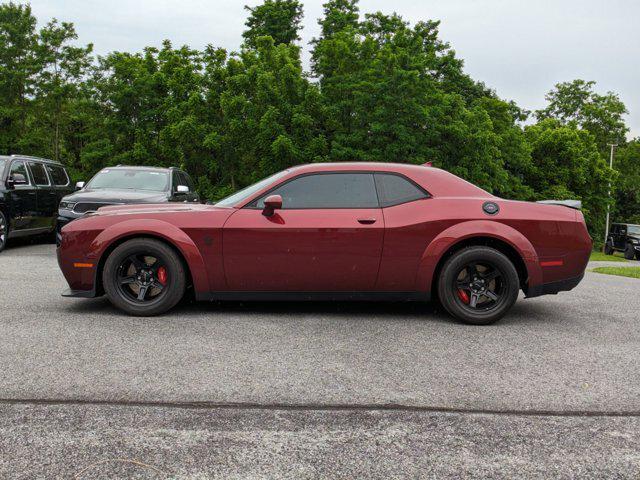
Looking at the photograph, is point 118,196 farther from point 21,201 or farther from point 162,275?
point 162,275

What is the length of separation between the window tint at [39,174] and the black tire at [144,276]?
8.30 m

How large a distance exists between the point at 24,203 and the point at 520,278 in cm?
1014

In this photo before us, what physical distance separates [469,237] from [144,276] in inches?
119

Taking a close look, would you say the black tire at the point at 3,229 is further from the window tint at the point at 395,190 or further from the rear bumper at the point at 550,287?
the rear bumper at the point at 550,287

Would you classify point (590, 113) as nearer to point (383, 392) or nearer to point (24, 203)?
point (24, 203)

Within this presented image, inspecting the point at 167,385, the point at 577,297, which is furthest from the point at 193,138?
the point at 167,385

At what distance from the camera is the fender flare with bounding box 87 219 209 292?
521 cm

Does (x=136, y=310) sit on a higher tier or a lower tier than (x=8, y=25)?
lower

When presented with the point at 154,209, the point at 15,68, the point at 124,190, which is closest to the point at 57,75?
the point at 15,68

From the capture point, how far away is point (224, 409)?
308 centimetres

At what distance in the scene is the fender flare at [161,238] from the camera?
17.1 feet

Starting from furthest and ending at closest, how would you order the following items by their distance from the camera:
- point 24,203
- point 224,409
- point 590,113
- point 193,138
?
point 590,113
point 193,138
point 24,203
point 224,409

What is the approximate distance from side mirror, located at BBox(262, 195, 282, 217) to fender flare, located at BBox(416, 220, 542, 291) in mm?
1392

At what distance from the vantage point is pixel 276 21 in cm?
3847
